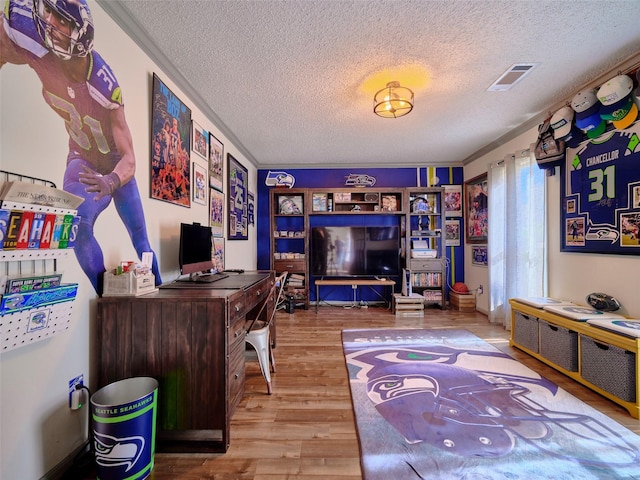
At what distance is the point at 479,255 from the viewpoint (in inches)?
164

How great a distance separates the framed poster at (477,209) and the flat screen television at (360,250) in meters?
1.18

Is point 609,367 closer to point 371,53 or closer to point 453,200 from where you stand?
point 371,53

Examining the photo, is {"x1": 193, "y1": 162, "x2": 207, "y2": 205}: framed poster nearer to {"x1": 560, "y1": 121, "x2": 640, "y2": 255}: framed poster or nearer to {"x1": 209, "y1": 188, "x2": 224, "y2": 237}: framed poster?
{"x1": 209, "y1": 188, "x2": 224, "y2": 237}: framed poster

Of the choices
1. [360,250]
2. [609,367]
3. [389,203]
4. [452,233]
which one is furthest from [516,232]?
[360,250]

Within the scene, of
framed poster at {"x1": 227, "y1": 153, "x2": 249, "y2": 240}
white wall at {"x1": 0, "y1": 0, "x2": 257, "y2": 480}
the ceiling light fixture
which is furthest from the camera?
framed poster at {"x1": 227, "y1": 153, "x2": 249, "y2": 240}

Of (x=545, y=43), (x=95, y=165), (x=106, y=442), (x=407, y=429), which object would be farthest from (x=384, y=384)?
(x=545, y=43)

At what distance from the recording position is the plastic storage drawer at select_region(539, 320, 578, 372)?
2121 mm

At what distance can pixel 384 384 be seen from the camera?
2.06 metres

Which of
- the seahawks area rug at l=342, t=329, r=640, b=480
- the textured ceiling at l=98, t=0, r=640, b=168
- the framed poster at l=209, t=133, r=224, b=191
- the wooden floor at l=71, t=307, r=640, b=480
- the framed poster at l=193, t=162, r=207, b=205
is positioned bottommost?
the wooden floor at l=71, t=307, r=640, b=480

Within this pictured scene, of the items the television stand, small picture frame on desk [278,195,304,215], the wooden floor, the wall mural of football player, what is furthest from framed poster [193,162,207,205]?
the television stand

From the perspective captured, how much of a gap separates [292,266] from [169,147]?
281cm

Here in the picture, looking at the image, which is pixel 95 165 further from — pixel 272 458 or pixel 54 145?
pixel 272 458

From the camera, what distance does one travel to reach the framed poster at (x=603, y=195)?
2018 millimetres

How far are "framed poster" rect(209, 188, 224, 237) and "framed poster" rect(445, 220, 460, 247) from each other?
3.68 metres
